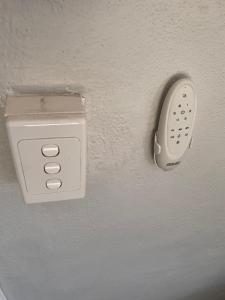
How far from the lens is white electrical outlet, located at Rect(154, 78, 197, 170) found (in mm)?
383

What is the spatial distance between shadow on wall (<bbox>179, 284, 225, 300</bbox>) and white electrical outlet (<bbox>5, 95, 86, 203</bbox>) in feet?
2.54

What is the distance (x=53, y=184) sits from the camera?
39 cm

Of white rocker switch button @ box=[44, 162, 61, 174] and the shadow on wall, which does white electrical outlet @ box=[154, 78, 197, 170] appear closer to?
white rocker switch button @ box=[44, 162, 61, 174]

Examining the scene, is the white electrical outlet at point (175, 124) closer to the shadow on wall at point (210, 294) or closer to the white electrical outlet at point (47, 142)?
the white electrical outlet at point (47, 142)

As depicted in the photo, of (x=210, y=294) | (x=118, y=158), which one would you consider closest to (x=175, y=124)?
(x=118, y=158)

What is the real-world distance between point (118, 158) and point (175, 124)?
11cm

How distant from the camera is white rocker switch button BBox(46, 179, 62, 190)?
1.27 feet

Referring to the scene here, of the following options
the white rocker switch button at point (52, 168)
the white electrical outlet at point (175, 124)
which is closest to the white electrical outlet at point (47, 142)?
the white rocker switch button at point (52, 168)

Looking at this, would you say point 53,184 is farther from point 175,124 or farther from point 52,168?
point 175,124

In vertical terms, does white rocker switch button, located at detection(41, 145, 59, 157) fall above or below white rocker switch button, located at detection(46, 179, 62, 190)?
above

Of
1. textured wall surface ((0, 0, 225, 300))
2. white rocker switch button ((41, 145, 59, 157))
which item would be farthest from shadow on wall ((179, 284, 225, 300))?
white rocker switch button ((41, 145, 59, 157))

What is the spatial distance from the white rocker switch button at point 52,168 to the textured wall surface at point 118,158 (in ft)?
0.23

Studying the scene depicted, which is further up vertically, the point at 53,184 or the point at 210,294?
the point at 53,184

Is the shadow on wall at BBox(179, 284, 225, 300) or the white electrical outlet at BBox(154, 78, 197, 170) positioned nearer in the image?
the white electrical outlet at BBox(154, 78, 197, 170)
